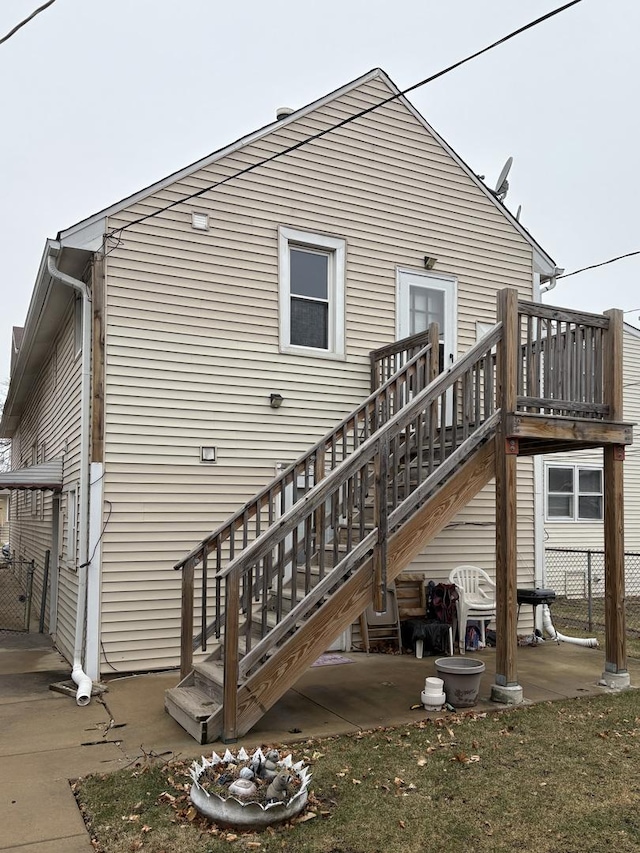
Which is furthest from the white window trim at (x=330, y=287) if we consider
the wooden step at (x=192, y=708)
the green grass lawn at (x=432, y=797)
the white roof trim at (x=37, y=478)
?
the green grass lawn at (x=432, y=797)

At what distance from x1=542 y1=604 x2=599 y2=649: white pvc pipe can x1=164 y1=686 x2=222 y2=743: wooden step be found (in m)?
5.55

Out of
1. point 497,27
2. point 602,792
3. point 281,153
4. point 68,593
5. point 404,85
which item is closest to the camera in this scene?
point 602,792

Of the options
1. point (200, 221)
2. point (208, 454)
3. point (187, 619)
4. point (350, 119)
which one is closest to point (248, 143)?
point (200, 221)

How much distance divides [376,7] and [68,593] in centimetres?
716

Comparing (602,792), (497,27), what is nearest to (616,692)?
(602,792)

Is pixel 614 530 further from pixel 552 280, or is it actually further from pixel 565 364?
pixel 552 280

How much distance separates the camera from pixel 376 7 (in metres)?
6.95

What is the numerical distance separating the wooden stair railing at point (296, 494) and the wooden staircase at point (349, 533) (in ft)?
0.06

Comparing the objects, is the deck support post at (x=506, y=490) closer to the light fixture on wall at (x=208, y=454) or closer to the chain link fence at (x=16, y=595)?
Result: the light fixture on wall at (x=208, y=454)

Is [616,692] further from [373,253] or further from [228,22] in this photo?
[228,22]

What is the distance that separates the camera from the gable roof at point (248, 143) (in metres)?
7.38

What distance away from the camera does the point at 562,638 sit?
9539 millimetres

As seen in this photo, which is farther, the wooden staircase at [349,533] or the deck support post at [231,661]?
the wooden staircase at [349,533]

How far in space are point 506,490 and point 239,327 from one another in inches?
138
